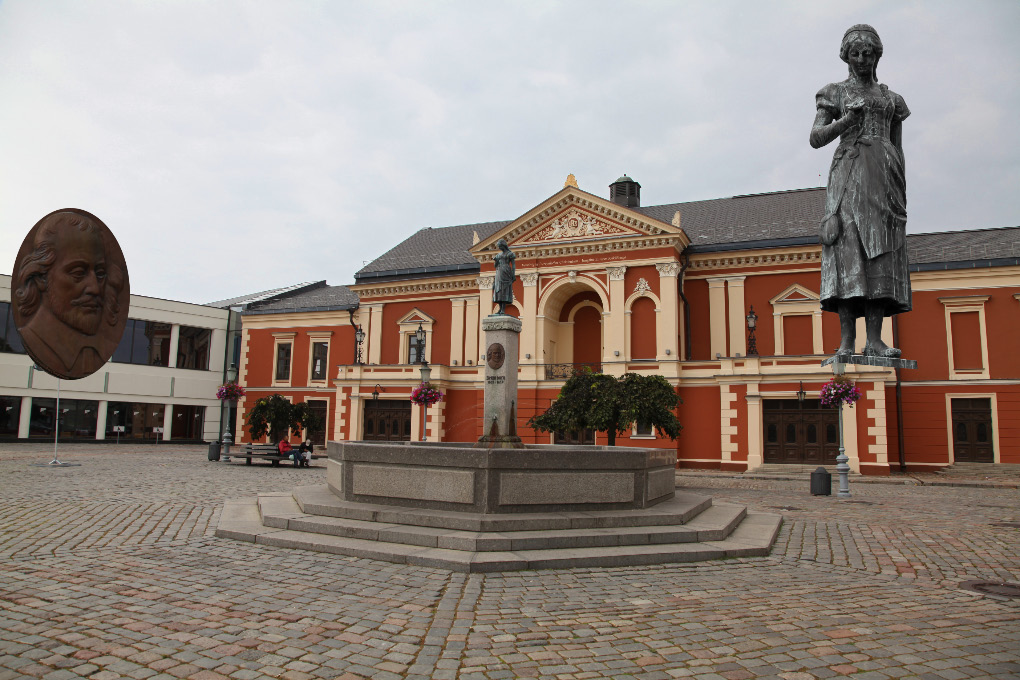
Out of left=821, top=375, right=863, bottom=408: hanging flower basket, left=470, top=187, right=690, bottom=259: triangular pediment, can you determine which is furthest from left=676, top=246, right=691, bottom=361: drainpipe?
left=821, top=375, right=863, bottom=408: hanging flower basket

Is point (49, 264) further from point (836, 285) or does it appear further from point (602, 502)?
point (602, 502)

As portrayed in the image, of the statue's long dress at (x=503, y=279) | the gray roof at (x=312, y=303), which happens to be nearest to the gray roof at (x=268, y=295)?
the gray roof at (x=312, y=303)

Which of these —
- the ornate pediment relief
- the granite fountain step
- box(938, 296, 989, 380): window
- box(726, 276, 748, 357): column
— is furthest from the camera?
the ornate pediment relief

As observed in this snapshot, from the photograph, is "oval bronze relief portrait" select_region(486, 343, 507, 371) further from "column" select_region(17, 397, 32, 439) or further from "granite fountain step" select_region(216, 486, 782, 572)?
"column" select_region(17, 397, 32, 439)

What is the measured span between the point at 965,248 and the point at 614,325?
1493cm

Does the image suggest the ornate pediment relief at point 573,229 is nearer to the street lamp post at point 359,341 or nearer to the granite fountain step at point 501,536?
the street lamp post at point 359,341

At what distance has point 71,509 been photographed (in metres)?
10.5

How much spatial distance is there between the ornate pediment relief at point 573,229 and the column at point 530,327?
1.77 metres

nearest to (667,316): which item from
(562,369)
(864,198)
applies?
(562,369)

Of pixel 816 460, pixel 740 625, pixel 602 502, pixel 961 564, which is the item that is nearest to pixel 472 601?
pixel 740 625

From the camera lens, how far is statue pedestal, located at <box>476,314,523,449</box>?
11.5m

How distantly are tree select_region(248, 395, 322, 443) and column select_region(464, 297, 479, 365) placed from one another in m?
8.23

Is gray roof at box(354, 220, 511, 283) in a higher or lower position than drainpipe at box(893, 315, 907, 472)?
higher

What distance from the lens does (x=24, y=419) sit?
33438mm
